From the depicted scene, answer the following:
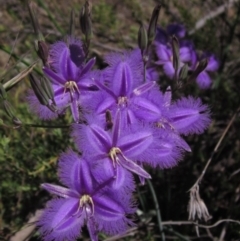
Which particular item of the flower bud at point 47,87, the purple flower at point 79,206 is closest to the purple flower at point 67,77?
the flower bud at point 47,87

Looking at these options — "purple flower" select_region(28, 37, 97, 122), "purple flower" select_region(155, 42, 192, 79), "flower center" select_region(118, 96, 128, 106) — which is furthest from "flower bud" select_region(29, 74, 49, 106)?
"purple flower" select_region(155, 42, 192, 79)

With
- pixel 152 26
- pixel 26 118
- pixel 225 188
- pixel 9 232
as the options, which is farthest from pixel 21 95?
pixel 152 26

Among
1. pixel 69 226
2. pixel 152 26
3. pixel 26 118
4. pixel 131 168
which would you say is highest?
pixel 152 26

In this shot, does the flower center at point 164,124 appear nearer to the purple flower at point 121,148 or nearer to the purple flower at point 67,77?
the purple flower at point 121,148

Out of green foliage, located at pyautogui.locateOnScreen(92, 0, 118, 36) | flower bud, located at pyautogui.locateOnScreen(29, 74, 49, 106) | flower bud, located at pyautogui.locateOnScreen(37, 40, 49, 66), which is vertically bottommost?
green foliage, located at pyautogui.locateOnScreen(92, 0, 118, 36)

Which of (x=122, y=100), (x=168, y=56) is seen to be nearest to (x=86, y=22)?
(x=122, y=100)

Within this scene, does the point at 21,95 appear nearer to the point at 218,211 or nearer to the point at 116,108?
the point at 218,211

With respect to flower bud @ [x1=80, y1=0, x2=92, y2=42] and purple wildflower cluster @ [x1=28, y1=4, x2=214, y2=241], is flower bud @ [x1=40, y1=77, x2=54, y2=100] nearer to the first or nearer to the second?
purple wildflower cluster @ [x1=28, y1=4, x2=214, y2=241]
